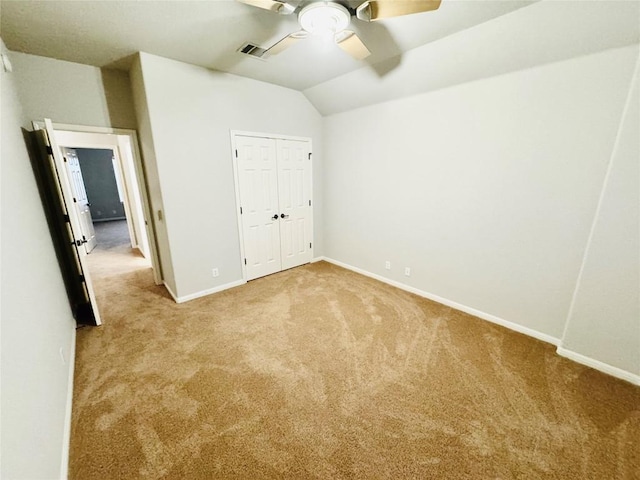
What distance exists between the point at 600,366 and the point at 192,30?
4447 millimetres

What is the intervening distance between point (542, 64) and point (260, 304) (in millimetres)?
3642

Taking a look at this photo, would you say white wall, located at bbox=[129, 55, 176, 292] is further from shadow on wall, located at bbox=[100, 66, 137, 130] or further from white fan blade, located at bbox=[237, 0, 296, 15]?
white fan blade, located at bbox=[237, 0, 296, 15]

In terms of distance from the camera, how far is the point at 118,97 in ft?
9.98

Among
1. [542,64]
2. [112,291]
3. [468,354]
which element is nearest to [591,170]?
[542,64]

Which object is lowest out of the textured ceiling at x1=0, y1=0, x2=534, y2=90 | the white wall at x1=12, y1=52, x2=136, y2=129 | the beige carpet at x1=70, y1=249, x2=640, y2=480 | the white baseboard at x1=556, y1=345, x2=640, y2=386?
the beige carpet at x1=70, y1=249, x2=640, y2=480

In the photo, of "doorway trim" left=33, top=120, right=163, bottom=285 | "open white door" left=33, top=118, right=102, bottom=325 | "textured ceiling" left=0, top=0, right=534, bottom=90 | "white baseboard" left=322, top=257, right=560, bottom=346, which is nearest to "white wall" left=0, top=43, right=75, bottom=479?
"open white door" left=33, top=118, right=102, bottom=325

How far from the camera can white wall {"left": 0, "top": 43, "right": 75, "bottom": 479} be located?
101cm

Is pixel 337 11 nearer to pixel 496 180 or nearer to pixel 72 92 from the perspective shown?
pixel 496 180

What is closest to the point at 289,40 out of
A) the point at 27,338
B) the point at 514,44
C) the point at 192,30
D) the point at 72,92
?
the point at 192,30

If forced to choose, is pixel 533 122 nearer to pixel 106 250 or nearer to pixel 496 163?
pixel 496 163

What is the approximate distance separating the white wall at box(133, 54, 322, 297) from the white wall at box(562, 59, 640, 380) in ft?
11.5

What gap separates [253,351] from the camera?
7.73 ft

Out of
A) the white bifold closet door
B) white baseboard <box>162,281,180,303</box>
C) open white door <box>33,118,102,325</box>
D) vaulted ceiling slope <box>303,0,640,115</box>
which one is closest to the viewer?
vaulted ceiling slope <box>303,0,640,115</box>

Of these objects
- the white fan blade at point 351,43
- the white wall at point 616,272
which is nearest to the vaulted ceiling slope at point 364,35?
the white fan blade at point 351,43
